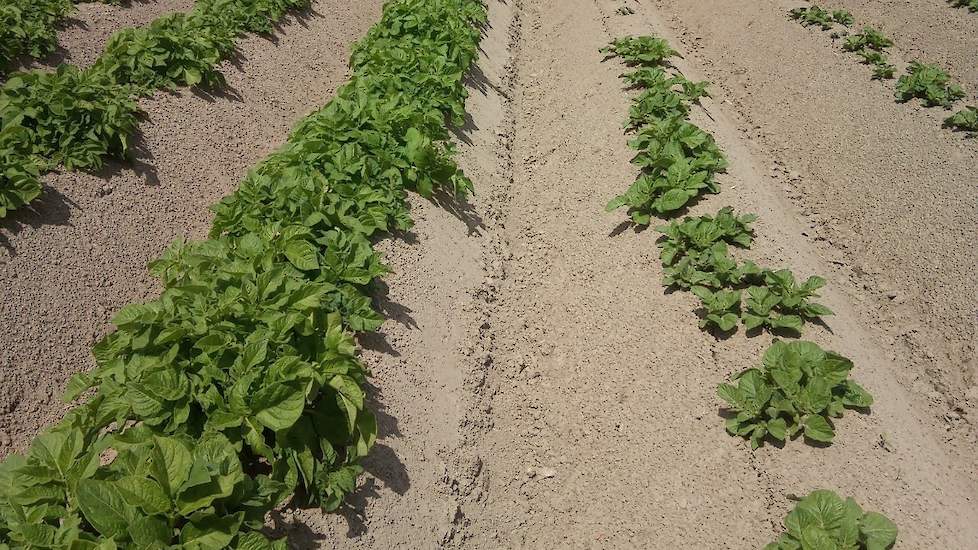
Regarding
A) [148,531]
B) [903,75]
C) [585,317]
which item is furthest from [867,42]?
[148,531]

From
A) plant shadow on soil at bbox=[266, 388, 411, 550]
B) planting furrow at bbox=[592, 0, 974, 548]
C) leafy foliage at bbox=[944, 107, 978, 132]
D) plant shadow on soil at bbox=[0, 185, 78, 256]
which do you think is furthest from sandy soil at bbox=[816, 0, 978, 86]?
plant shadow on soil at bbox=[0, 185, 78, 256]

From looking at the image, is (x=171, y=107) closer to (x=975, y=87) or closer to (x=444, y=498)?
(x=444, y=498)

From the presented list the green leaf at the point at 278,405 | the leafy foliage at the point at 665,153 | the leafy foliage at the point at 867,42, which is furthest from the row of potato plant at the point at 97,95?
the leafy foliage at the point at 867,42

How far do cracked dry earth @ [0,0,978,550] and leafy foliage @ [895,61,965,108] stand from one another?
0.20 meters

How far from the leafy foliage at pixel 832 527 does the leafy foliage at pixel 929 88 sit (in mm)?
6522

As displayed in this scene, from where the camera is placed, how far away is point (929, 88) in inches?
314

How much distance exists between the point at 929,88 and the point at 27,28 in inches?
390

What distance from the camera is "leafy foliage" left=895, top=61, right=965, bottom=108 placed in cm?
791

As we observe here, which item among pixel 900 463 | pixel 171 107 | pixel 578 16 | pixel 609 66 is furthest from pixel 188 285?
pixel 578 16

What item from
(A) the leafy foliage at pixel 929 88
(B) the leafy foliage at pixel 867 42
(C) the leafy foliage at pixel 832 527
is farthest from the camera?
(B) the leafy foliage at pixel 867 42

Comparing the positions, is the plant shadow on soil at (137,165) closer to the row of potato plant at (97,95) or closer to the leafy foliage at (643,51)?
the row of potato plant at (97,95)

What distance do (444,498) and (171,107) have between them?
4.68 m

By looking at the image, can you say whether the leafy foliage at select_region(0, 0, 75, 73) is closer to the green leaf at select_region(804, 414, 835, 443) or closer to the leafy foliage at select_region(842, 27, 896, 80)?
the green leaf at select_region(804, 414, 835, 443)

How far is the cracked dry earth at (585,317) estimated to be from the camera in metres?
3.88
